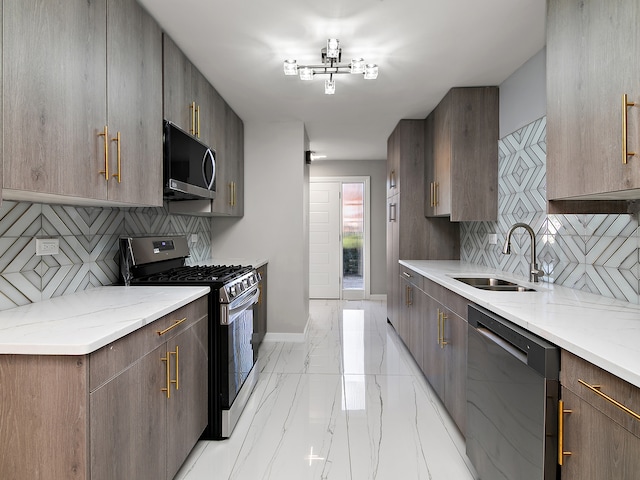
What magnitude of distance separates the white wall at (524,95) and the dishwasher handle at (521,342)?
5.01 feet

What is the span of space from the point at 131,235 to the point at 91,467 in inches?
65.2

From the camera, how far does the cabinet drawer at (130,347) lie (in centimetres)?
116

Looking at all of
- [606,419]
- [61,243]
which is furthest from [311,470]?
[61,243]

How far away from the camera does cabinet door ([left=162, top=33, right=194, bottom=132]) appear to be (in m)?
2.27

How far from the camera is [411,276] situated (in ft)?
11.5

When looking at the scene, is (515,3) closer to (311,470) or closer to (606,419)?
(606,419)

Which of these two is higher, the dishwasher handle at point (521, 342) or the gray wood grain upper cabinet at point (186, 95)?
the gray wood grain upper cabinet at point (186, 95)

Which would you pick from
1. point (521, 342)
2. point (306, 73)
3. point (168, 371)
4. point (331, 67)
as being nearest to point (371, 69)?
point (331, 67)

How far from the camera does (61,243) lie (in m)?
1.89

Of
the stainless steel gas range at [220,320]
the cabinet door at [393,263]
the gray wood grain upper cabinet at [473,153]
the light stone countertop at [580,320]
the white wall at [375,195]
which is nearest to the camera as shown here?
the light stone countertop at [580,320]

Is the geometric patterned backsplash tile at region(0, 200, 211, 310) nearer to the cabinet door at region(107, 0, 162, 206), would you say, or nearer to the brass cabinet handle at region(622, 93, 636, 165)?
the cabinet door at region(107, 0, 162, 206)

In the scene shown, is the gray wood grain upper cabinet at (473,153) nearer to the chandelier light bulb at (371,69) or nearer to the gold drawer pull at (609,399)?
the chandelier light bulb at (371,69)

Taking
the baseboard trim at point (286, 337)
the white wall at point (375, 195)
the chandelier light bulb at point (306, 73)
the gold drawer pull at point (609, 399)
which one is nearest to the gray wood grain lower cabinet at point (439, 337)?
the gold drawer pull at point (609, 399)

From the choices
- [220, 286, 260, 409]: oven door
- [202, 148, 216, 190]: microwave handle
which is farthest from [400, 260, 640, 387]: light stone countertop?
[202, 148, 216, 190]: microwave handle
